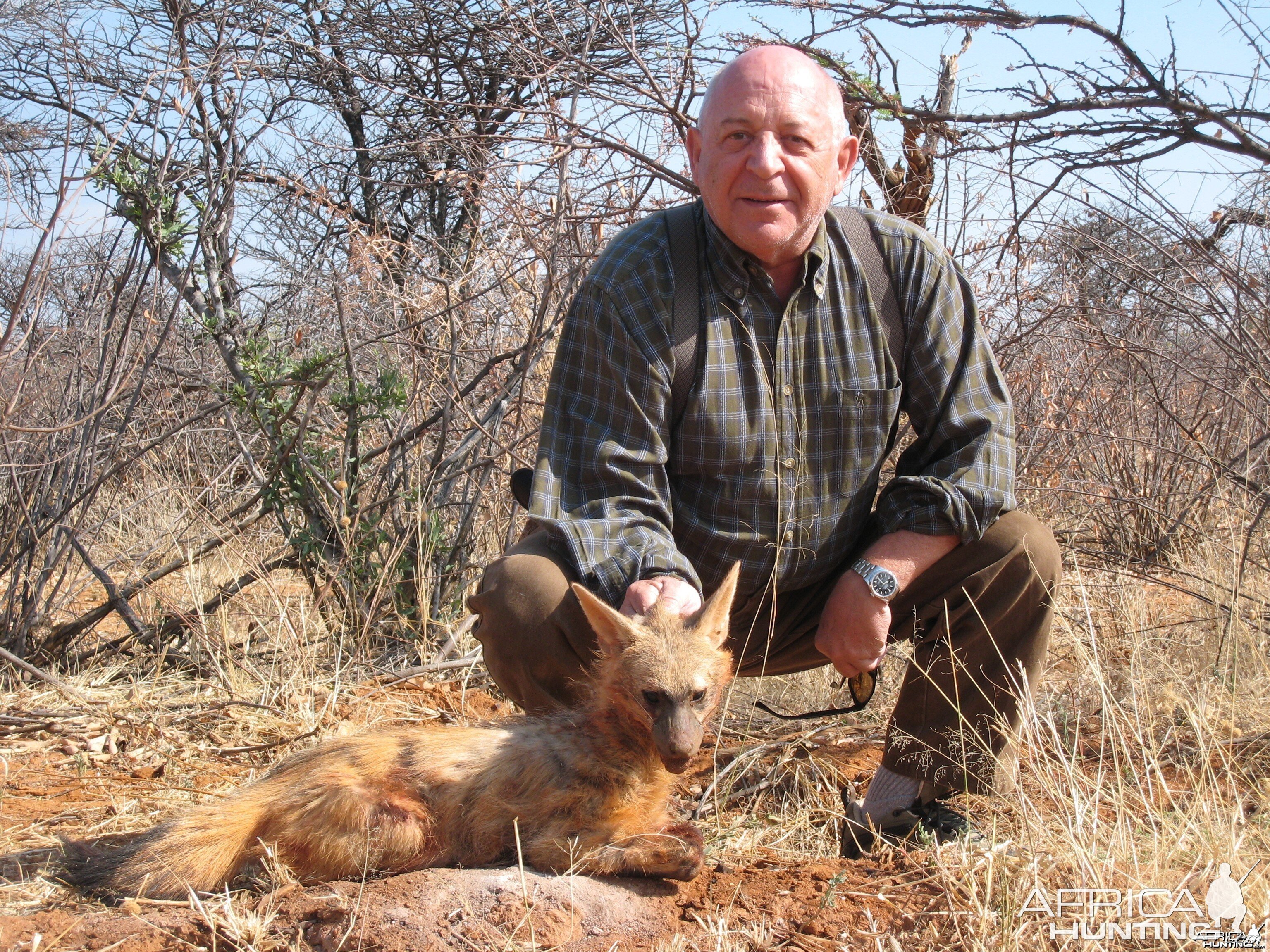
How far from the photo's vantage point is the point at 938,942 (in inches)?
104

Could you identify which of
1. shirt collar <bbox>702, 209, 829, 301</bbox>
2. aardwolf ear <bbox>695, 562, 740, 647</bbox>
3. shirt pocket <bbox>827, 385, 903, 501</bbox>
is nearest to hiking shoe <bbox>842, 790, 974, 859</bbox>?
aardwolf ear <bbox>695, 562, 740, 647</bbox>

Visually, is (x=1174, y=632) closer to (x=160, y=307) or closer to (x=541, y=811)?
(x=541, y=811)

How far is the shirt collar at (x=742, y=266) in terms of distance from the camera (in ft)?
12.2

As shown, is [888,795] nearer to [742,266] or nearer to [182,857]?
[742,266]

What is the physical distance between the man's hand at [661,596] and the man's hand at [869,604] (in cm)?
54

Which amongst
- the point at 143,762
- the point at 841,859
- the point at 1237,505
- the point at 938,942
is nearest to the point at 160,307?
the point at 143,762

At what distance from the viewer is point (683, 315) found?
369 cm

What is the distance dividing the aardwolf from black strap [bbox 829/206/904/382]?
123cm

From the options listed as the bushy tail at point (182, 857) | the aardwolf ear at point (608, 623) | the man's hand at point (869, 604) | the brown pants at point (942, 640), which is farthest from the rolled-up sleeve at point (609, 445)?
the bushy tail at point (182, 857)

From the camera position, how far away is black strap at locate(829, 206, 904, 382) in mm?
3801

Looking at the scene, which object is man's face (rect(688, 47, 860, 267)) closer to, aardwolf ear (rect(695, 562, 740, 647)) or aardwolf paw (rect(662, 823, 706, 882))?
aardwolf ear (rect(695, 562, 740, 647))

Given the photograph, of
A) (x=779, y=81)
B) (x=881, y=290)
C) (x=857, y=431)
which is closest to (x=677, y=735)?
(x=857, y=431)

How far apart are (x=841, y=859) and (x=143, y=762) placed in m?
2.89

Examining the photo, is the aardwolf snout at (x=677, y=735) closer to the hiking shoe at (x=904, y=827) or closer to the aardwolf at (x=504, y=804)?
the aardwolf at (x=504, y=804)
